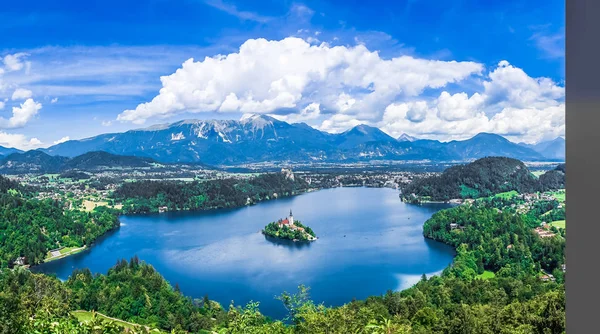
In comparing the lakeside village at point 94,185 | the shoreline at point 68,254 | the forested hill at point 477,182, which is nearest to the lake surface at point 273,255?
the shoreline at point 68,254

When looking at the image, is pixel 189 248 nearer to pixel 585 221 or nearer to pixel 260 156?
pixel 585 221

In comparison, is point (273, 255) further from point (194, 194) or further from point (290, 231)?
point (194, 194)

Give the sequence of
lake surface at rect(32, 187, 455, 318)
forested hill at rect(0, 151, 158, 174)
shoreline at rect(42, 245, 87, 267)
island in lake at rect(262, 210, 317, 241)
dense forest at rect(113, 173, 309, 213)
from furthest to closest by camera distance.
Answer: forested hill at rect(0, 151, 158, 174), dense forest at rect(113, 173, 309, 213), island in lake at rect(262, 210, 317, 241), shoreline at rect(42, 245, 87, 267), lake surface at rect(32, 187, 455, 318)

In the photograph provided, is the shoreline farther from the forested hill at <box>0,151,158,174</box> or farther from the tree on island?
the forested hill at <box>0,151,158,174</box>

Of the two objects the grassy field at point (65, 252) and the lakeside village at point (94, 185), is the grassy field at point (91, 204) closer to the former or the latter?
the lakeside village at point (94, 185)

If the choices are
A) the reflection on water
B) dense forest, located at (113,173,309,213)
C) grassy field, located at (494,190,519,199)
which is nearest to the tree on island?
the reflection on water

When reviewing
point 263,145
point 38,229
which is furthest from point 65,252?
point 263,145

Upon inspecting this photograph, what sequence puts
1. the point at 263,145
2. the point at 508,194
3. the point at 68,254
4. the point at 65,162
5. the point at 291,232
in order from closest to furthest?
1. the point at 68,254
2. the point at 291,232
3. the point at 508,194
4. the point at 65,162
5. the point at 263,145
